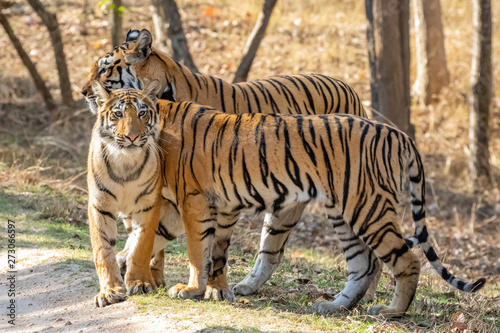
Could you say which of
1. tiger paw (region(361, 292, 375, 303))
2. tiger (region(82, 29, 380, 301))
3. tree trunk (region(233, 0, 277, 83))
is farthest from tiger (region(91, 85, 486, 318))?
tree trunk (region(233, 0, 277, 83))

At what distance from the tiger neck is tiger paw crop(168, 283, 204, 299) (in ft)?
5.64

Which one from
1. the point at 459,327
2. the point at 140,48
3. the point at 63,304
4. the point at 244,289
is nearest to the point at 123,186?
the point at 63,304

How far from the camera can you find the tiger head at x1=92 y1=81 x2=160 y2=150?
3.90 metres

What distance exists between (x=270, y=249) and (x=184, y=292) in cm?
96

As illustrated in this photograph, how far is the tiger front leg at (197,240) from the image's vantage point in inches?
163

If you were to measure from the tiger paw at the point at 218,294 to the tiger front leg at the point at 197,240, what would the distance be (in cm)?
6

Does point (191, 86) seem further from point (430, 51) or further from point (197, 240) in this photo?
point (430, 51)

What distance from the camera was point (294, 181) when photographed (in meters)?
4.05

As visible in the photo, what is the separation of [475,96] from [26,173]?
654 cm

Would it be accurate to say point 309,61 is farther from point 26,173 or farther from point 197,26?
point 26,173

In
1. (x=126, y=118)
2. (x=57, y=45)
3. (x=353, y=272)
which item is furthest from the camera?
(x=57, y=45)

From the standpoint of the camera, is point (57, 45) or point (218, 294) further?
point (57, 45)

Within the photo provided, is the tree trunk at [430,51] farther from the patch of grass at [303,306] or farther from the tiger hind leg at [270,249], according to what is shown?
the tiger hind leg at [270,249]

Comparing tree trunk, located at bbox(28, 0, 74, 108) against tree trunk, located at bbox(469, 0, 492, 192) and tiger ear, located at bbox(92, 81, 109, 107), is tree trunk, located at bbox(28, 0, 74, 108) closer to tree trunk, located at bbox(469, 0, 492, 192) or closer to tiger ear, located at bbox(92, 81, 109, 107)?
tiger ear, located at bbox(92, 81, 109, 107)
